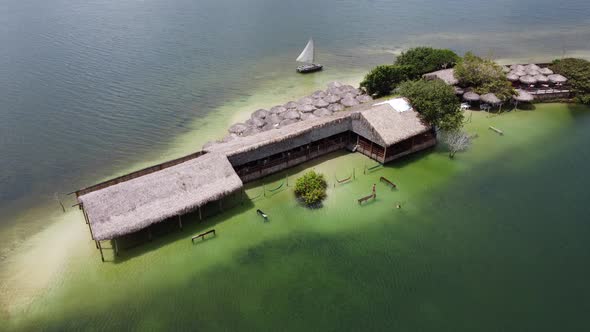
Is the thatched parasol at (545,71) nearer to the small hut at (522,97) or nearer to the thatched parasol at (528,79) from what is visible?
the thatched parasol at (528,79)

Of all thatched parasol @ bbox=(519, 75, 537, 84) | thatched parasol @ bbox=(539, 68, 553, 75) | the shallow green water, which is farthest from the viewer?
thatched parasol @ bbox=(539, 68, 553, 75)

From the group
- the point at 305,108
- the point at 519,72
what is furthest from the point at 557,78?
the point at 305,108

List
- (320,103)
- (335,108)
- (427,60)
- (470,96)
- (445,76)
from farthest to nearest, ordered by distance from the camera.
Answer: (427,60) → (445,76) → (470,96) → (320,103) → (335,108)

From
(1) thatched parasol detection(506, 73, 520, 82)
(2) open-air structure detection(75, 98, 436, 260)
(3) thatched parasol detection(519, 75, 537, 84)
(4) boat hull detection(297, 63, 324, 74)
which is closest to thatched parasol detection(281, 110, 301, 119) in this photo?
(2) open-air structure detection(75, 98, 436, 260)

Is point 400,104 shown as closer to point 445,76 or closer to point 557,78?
point 445,76

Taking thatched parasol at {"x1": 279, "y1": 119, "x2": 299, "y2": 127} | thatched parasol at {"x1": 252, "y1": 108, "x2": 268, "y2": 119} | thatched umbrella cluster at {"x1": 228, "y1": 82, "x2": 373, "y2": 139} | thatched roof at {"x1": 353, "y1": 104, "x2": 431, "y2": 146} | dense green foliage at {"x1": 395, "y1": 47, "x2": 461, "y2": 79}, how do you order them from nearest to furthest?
thatched roof at {"x1": 353, "y1": 104, "x2": 431, "y2": 146} → thatched parasol at {"x1": 279, "y1": 119, "x2": 299, "y2": 127} → thatched umbrella cluster at {"x1": 228, "y1": 82, "x2": 373, "y2": 139} → thatched parasol at {"x1": 252, "y1": 108, "x2": 268, "y2": 119} → dense green foliage at {"x1": 395, "y1": 47, "x2": 461, "y2": 79}

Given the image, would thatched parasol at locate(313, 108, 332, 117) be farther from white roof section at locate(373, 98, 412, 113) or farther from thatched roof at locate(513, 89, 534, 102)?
thatched roof at locate(513, 89, 534, 102)

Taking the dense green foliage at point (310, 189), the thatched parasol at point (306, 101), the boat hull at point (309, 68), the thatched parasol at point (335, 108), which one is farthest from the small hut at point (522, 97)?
the dense green foliage at point (310, 189)

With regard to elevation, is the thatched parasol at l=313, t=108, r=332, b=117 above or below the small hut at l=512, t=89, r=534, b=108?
below
